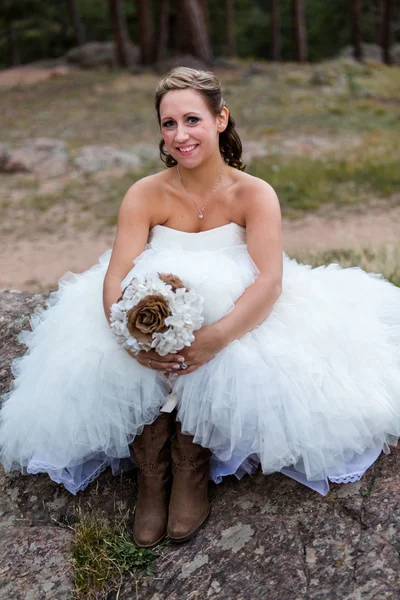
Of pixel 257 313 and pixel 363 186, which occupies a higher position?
pixel 257 313

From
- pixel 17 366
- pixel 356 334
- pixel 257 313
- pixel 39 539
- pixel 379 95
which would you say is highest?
pixel 257 313

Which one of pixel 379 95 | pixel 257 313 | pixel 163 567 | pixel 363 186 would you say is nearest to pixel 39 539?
pixel 163 567

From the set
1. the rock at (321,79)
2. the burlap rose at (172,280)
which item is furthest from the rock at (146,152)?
the burlap rose at (172,280)

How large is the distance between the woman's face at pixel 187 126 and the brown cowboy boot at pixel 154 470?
1188 millimetres

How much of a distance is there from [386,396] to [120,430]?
1.05 meters

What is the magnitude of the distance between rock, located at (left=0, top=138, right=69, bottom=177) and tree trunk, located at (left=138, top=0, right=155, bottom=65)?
1081 cm

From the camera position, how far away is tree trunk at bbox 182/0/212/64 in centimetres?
1859

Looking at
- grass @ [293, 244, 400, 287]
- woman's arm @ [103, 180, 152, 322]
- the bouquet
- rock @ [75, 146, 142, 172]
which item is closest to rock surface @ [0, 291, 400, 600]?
the bouquet

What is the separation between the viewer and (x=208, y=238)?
3004 mm

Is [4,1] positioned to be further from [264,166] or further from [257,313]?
[257,313]

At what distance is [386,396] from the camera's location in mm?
2523

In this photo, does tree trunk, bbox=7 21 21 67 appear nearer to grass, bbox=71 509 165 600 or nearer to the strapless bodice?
the strapless bodice

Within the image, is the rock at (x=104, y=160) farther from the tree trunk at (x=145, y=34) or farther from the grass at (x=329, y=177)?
the tree trunk at (x=145, y=34)

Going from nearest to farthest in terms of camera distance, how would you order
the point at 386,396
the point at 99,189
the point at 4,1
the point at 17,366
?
the point at 386,396 < the point at 17,366 < the point at 99,189 < the point at 4,1
